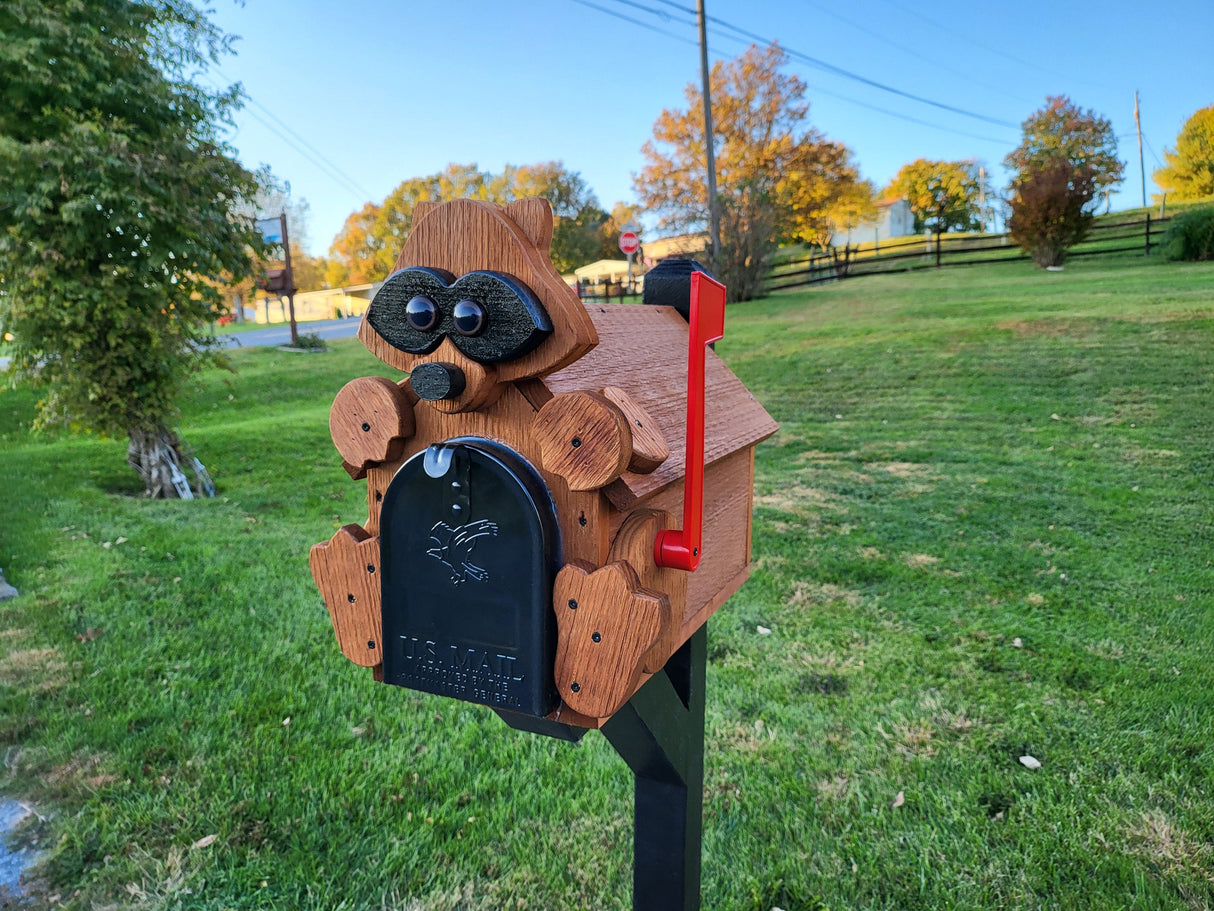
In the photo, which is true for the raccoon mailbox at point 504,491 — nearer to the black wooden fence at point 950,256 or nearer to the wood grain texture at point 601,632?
the wood grain texture at point 601,632

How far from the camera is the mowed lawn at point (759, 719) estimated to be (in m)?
2.11

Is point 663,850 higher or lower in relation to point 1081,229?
lower

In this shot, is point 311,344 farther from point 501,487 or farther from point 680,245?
point 501,487

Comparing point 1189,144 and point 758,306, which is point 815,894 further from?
point 1189,144

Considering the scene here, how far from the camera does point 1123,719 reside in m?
2.71

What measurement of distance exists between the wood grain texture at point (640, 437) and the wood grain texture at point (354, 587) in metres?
0.37

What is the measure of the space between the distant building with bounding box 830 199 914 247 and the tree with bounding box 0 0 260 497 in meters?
49.5

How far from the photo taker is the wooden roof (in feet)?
3.13

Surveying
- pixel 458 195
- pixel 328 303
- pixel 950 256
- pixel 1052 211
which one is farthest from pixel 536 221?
pixel 328 303

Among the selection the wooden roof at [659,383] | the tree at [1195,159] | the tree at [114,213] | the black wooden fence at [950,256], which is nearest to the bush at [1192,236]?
the black wooden fence at [950,256]

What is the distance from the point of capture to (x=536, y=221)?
0.83m

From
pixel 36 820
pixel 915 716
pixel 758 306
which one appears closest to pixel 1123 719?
pixel 915 716

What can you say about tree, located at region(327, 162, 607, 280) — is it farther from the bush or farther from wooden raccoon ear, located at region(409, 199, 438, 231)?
wooden raccoon ear, located at region(409, 199, 438, 231)

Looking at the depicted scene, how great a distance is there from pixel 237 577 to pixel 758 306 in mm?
13159
